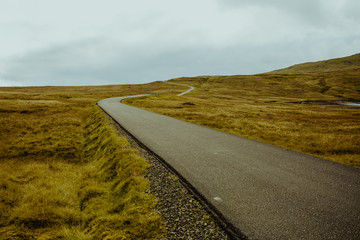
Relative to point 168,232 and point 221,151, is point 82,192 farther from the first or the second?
point 221,151

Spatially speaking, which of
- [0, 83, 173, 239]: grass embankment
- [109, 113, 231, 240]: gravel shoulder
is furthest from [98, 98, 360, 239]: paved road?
[0, 83, 173, 239]: grass embankment

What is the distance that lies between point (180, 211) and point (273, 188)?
9.50ft

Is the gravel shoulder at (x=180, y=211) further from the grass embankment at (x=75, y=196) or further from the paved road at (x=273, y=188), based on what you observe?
the paved road at (x=273, y=188)

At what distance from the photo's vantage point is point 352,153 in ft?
34.7

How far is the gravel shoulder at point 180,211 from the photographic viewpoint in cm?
385

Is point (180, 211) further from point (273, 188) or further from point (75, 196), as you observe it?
point (75, 196)

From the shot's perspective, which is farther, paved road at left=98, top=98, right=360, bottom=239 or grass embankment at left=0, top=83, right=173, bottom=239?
grass embankment at left=0, top=83, right=173, bottom=239

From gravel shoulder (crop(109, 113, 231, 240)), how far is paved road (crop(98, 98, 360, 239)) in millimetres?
425

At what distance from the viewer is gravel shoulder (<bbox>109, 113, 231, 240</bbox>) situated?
152 inches

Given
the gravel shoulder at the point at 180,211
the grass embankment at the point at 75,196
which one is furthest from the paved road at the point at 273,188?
the grass embankment at the point at 75,196

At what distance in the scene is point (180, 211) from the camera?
4566mm

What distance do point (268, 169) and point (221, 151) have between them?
2.49 meters

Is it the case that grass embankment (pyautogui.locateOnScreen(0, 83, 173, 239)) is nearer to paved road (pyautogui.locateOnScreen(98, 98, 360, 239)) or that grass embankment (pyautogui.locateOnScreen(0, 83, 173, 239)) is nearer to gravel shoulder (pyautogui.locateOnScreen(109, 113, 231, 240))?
gravel shoulder (pyautogui.locateOnScreen(109, 113, 231, 240))

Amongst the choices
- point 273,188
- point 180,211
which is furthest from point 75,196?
point 273,188
